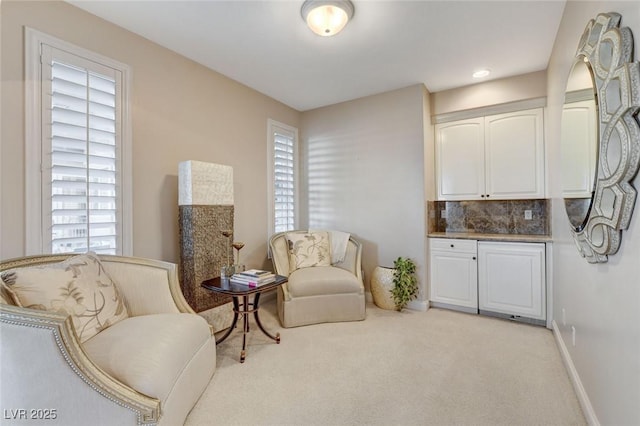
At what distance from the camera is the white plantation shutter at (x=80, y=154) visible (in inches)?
73.7

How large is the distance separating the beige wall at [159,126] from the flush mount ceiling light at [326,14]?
1391 mm

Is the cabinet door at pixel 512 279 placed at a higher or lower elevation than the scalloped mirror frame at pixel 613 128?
lower

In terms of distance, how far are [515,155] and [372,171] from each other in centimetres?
158

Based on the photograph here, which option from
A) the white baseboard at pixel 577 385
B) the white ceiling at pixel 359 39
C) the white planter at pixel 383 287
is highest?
the white ceiling at pixel 359 39

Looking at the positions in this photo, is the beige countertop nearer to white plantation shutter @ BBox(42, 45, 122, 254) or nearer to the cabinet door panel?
the cabinet door panel

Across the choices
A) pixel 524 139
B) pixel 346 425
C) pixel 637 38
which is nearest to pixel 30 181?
pixel 346 425

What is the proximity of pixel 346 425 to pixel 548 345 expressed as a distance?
2.01 meters

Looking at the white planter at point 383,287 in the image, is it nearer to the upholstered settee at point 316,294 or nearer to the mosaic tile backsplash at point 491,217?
the upholstered settee at point 316,294

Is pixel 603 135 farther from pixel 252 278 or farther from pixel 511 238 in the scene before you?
pixel 252 278

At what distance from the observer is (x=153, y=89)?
245 cm

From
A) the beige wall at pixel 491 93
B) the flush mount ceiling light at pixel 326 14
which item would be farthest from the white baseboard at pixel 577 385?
the flush mount ceiling light at pixel 326 14

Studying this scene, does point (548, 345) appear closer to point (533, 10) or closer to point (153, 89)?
point (533, 10)

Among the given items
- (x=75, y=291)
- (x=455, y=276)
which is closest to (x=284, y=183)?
(x=455, y=276)

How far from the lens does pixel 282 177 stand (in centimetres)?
395
